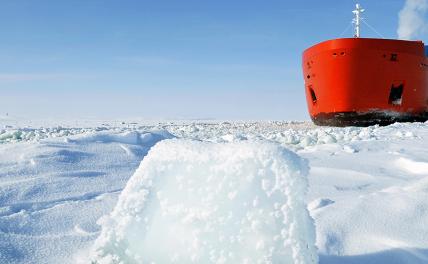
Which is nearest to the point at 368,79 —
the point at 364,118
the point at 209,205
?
the point at 364,118

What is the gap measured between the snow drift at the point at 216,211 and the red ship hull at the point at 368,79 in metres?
10.8

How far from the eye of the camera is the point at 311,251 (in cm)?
126

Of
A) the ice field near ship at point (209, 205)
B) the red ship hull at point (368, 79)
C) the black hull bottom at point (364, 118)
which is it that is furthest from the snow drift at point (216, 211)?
the black hull bottom at point (364, 118)

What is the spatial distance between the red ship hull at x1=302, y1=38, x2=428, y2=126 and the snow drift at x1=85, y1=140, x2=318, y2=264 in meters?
10.8

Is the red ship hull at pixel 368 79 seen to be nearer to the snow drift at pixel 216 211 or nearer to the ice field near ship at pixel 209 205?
the ice field near ship at pixel 209 205

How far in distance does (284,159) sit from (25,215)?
1545 millimetres

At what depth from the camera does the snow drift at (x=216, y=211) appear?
1.23 metres

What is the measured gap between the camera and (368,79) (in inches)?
451

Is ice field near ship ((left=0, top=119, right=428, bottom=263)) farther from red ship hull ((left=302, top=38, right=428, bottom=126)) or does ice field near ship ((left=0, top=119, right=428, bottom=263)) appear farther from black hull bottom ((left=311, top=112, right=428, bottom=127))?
black hull bottom ((left=311, top=112, right=428, bottom=127))

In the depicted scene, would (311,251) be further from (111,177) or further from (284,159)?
(111,177)

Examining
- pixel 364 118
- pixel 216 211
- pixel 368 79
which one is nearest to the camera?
pixel 216 211

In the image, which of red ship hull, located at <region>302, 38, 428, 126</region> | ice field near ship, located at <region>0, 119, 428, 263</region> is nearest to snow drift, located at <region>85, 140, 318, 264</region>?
ice field near ship, located at <region>0, 119, 428, 263</region>

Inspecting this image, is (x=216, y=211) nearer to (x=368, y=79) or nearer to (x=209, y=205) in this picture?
(x=209, y=205)

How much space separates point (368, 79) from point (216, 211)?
1107 centimetres
